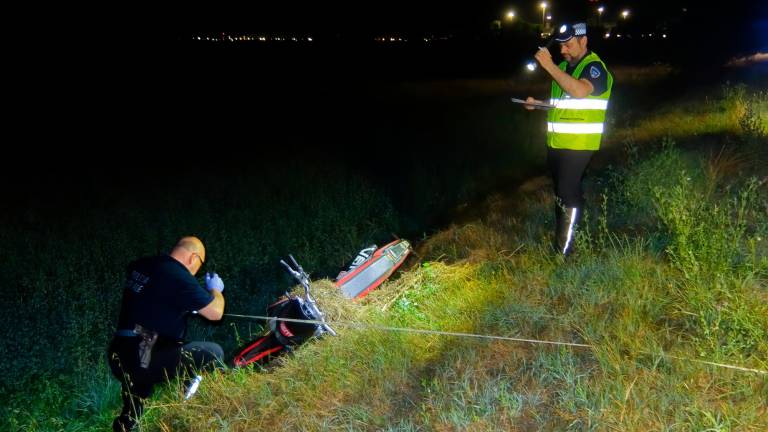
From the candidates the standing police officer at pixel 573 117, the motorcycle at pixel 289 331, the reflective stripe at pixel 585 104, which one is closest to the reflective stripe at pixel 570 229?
the standing police officer at pixel 573 117

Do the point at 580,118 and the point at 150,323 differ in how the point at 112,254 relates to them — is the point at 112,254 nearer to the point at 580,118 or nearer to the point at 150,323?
the point at 150,323

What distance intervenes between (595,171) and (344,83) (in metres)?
13.9

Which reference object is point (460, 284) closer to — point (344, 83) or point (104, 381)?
point (104, 381)

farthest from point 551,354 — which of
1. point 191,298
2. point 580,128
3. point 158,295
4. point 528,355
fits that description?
point 158,295

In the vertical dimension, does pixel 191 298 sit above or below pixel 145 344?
above

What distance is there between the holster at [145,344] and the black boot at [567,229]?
104 inches

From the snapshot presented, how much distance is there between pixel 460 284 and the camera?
432cm

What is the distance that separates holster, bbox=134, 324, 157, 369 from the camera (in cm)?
371

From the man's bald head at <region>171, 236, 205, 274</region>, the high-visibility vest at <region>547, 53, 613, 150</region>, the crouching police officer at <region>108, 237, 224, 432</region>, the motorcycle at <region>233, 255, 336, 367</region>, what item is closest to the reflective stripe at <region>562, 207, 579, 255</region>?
the high-visibility vest at <region>547, 53, 613, 150</region>

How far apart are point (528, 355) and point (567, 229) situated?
1.54 meters

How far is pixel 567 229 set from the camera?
14.5ft

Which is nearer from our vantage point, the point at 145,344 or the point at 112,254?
the point at 145,344

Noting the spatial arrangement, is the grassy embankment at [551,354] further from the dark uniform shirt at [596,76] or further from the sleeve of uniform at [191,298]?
the dark uniform shirt at [596,76]

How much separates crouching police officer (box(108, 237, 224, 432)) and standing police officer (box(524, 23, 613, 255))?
2.38m
